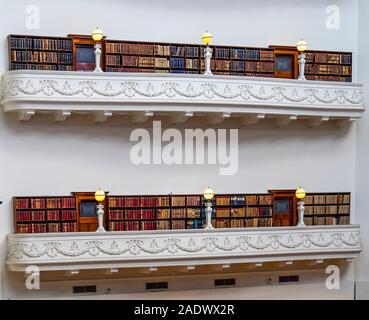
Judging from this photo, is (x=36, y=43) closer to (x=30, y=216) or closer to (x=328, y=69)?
(x=30, y=216)

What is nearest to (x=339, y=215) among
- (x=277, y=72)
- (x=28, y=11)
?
(x=277, y=72)

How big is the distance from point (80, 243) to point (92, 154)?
1961 millimetres

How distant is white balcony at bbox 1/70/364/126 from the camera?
40.8 feet

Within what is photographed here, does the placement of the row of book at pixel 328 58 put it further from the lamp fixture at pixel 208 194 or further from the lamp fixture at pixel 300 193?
the lamp fixture at pixel 208 194

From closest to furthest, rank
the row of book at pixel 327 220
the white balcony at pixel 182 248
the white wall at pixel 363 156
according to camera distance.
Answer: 1. the white balcony at pixel 182 248
2. the row of book at pixel 327 220
3. the white wall at pixel 363 156

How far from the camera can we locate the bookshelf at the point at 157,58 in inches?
508

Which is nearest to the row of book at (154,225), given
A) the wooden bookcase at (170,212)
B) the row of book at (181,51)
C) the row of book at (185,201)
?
the wooden bookcase at (170,212)

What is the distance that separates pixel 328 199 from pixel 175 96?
14.0 feet

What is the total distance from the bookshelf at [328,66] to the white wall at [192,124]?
366 millimetres

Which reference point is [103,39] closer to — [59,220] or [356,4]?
[59,220]

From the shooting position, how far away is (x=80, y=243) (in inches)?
493

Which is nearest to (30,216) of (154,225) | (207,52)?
(154,225)

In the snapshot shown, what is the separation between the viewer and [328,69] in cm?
1462

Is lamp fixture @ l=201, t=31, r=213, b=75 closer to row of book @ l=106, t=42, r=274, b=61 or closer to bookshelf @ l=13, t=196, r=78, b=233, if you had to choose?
row of book @ l=106, t=42, r=274, b=61
